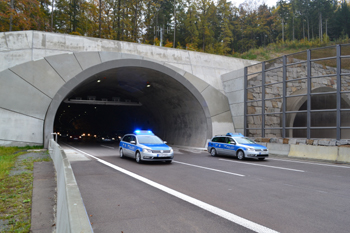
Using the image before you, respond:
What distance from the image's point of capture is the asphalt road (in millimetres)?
5180

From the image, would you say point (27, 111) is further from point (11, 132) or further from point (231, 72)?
point (231, 72)

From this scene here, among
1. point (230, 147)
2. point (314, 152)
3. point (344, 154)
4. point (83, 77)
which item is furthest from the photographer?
point (83, 77)

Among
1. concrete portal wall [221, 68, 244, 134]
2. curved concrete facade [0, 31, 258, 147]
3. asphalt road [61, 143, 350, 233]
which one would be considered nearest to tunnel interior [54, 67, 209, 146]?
curved concrete facade [0, 31, 258, 147]

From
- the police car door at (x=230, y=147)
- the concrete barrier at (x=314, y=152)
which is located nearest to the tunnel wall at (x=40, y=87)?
the police car door at (x=230, y=147)

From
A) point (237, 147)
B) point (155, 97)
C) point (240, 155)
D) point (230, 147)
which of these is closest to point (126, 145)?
point (230, 147)

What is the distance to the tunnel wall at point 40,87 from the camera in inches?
770

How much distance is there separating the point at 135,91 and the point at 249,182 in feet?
79.8

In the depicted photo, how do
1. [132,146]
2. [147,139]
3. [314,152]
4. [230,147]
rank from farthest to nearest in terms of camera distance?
1. [230,147]
2. [314,152]
3. [147,139]
4. [132,146]

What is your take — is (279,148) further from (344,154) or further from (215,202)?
(215,202)

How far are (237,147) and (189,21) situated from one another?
48469 millimetres

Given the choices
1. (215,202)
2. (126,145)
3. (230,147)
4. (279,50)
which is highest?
(279,50)

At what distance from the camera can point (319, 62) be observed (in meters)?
19.7

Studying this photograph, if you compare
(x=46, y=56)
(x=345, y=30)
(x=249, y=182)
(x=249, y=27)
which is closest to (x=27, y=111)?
(x=46, y=56)

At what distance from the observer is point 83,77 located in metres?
21.7
